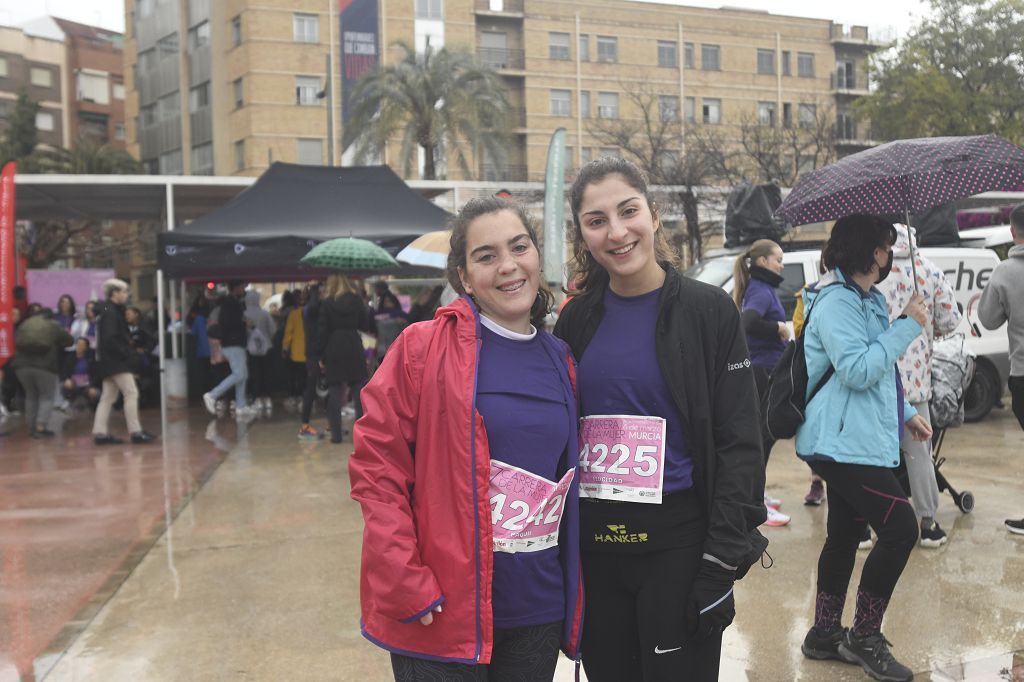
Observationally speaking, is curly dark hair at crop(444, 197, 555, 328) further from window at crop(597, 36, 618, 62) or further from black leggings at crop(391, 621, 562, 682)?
window at crop(597, 36, 618, 62)

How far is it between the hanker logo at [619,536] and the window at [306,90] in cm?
4714

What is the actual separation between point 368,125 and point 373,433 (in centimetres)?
3333

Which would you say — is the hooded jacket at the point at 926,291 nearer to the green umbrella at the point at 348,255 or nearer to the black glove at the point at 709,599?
the black glove at the point at 709,599

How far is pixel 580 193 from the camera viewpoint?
8.07 ft

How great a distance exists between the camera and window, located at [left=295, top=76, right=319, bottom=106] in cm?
4662

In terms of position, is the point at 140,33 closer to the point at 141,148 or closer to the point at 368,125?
the point at 141,148

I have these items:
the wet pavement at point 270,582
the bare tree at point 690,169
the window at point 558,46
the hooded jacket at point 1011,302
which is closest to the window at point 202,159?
the window at point 558,46

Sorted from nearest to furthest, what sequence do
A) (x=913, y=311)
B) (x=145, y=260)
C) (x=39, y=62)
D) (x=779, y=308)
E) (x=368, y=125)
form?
(x=913, y=311) < (x=779, y=308) < (x=368, y=125) < (x=145, y=260) < (x=39, y=62)

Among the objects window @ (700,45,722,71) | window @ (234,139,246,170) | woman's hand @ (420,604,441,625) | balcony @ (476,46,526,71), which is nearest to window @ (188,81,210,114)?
window @ (234,139,246,170)

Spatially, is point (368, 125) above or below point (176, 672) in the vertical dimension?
above

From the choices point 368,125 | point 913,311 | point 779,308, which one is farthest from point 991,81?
point 913,311

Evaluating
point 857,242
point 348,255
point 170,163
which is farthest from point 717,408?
point 170,163

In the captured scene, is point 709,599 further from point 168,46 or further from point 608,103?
point 168,46

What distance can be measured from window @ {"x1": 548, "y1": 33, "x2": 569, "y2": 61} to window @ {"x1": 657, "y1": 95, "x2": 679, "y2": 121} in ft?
22.0
